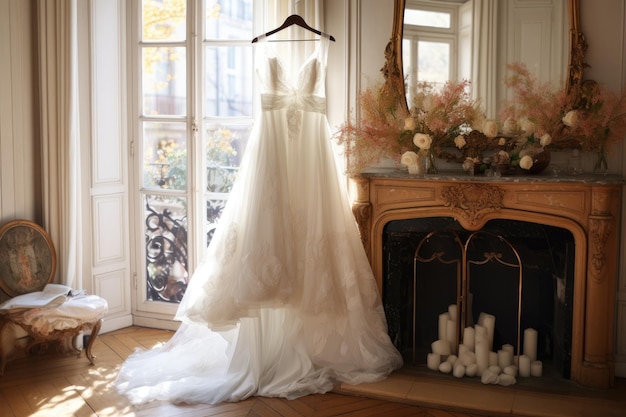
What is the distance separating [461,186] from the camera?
159 inches

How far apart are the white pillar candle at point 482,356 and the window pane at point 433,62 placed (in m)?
1.48

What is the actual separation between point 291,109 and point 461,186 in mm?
1024

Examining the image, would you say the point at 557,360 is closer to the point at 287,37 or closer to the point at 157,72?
the point at 287,37

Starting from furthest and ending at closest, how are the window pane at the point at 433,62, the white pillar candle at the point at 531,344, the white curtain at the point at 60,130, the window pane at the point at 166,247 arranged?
the window pane at the point at 166,247 → the white curtain at the point at 60,130 → the window pane at the point at 433,62 → the white pillar candle at the point at 531,344

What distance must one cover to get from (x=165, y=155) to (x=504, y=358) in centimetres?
250

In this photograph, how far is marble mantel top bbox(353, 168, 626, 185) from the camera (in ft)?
12.4

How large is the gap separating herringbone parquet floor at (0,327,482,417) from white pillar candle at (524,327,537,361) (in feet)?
2.27

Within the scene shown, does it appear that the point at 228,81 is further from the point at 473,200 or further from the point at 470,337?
the point at 470,337

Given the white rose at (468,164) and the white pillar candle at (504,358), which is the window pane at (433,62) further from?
the white pillar candle at (504,358)

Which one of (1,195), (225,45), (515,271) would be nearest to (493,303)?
(515,271)

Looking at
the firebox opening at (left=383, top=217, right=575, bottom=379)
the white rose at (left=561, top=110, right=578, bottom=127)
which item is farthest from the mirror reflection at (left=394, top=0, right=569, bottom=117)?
the firebox opening at (left=383, top=217, right=575, bottom=379)

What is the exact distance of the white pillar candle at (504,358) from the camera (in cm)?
416

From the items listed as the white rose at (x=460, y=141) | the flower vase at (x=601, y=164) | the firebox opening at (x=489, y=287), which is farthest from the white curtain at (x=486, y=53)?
the firebox opening at (x=489, y=287)

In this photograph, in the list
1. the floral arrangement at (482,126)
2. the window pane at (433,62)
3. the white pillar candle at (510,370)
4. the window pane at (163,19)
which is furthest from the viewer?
the window pane at (163,19)
